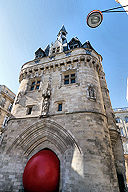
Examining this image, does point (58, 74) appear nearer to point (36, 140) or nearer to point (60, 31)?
point (36, 140)

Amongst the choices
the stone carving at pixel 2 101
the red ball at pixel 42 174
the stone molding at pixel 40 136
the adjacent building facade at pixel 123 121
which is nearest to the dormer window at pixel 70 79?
the stone molding at pixel 40 136

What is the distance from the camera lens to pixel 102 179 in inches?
221

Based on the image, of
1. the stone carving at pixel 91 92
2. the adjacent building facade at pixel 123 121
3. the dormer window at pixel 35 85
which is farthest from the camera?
the adjacent building facade at pixel 123 121

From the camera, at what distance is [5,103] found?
1794 cm

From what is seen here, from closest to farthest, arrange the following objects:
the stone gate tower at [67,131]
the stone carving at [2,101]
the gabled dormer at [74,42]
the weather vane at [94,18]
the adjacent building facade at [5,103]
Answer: the weather vane at [94,18]
the stone gate tower at [67,131]
the gabled dormer at [74,42]
the adjacent building facade at [5,103]
the stone carving at [2,101]

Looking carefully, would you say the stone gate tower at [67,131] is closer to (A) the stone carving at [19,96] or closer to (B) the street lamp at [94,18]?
(A) the stone carving at [19,96]

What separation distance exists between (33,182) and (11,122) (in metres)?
4.63

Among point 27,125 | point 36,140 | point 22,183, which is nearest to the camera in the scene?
point 22,183

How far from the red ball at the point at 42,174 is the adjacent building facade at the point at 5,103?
11435mm

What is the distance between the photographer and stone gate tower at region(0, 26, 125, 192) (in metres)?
5.96

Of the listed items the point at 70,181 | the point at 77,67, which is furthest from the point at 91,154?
the point at 77,67

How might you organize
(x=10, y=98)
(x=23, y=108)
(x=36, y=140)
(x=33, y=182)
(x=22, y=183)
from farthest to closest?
(x=10, y=98), (x=23, y=108), (x=36, y=140), (x=22, y=183), (x=33, y=182)

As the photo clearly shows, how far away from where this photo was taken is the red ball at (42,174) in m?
5.96

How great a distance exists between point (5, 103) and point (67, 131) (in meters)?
14.2
